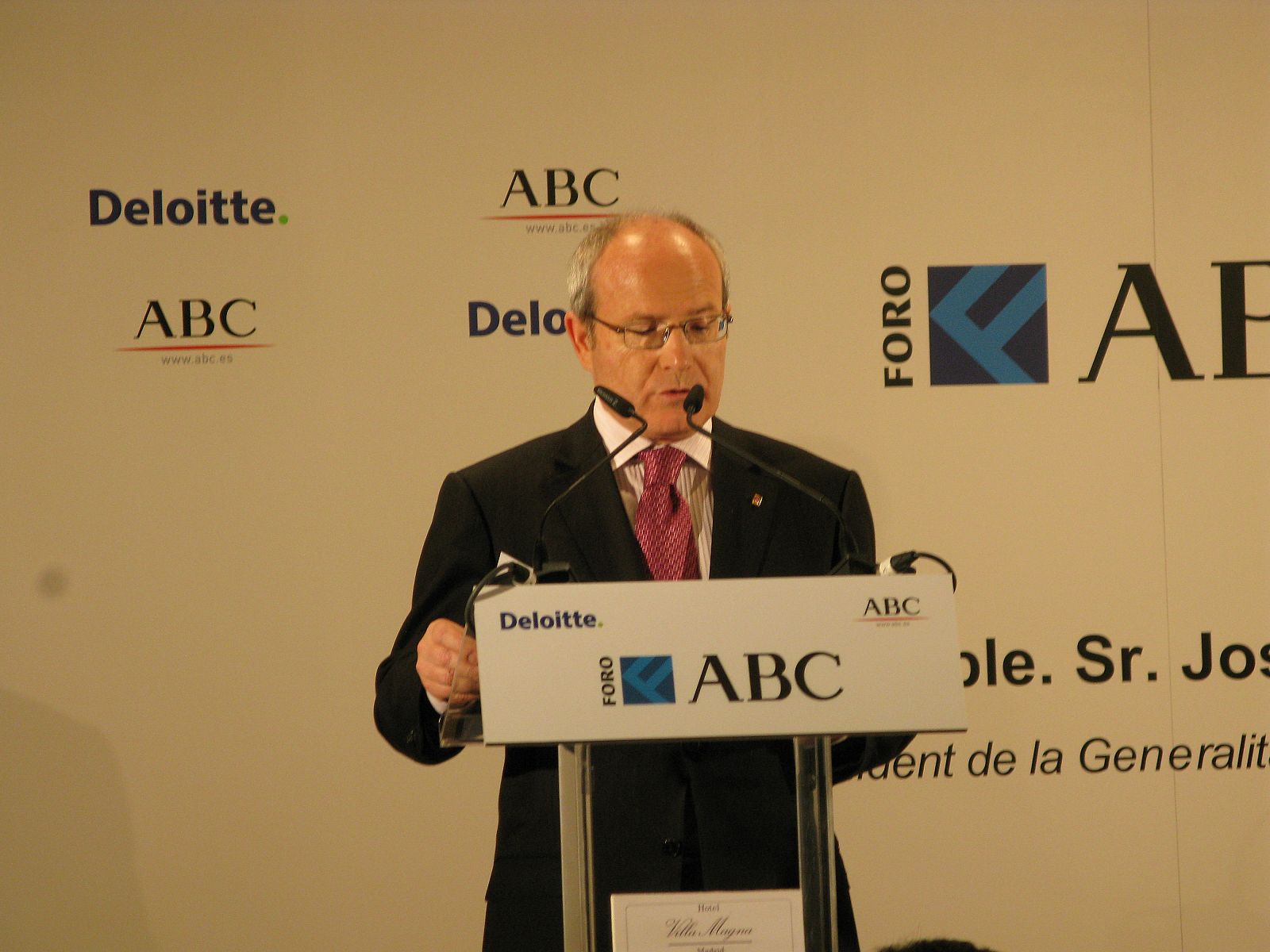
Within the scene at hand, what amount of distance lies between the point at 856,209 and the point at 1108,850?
1651 mm

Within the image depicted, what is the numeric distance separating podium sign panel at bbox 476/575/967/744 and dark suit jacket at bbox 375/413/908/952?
12.6 inches

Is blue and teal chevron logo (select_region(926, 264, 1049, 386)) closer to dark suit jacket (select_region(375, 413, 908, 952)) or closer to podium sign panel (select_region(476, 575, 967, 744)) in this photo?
dark suit jacket (select_region(375, 413, 908, 952))

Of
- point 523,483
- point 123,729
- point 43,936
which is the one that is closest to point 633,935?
point 523,483

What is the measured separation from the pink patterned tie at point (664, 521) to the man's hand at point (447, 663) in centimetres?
43

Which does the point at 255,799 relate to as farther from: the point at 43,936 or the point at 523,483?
the point at 523,483

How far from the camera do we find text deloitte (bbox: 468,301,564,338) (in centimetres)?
305

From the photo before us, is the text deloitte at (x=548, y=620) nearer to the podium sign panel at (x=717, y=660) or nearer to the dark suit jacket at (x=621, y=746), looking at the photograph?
the podium sign panel at (x=717, y=660)

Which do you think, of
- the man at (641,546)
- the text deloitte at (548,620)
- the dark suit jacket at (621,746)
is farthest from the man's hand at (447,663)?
the dark suit jacket at (621,746)

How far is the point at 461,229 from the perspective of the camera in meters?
3.04

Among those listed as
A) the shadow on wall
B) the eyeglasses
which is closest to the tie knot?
the eyeglasses

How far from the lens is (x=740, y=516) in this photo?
1.80 metres

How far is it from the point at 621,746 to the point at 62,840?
2.01m

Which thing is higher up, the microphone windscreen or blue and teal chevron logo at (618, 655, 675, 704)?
the microphone windscreen

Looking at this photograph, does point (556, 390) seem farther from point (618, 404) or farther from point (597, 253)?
point (618, 404)
